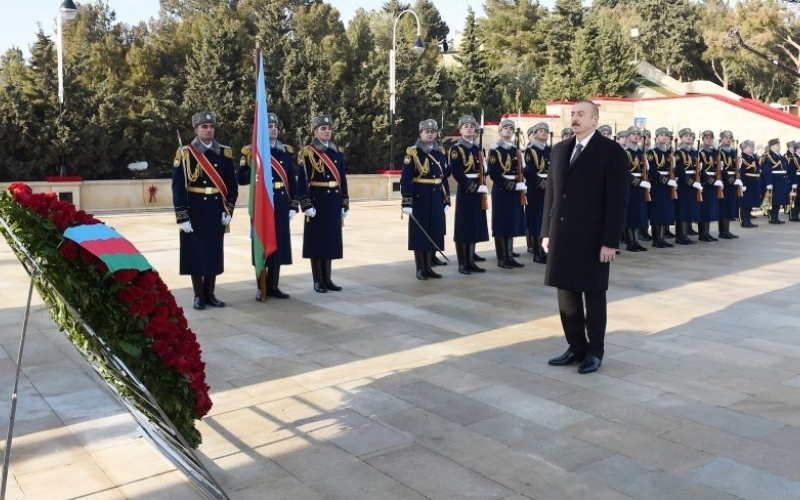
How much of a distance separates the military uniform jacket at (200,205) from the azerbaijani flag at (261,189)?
0.41 m

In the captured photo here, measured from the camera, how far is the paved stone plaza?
3729 mm

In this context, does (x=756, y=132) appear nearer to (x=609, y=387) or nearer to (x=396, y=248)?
(x=396, y=248)

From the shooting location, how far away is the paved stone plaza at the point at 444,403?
3729 mm

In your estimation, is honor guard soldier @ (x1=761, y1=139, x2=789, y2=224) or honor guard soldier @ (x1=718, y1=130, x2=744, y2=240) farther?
honor guard soldier @ (x1=761, y1=139, x2=789, y2=224)

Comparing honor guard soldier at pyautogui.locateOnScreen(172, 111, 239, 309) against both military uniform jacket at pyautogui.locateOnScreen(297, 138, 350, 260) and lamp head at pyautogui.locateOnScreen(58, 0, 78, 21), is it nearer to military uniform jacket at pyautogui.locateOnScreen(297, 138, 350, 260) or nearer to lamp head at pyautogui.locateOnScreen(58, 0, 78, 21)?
military uniform jacket at pyautogui.locateOnScreen(297, 138, 350, 260)

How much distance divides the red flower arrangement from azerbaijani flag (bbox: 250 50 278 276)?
357cm

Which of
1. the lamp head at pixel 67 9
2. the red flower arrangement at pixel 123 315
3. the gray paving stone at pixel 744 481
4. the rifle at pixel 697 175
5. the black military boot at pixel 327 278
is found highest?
the lamp head at pixel 67 9

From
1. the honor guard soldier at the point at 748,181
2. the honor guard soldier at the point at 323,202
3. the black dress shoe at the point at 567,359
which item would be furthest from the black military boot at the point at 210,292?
the honor guard soldier at the point at 748,181

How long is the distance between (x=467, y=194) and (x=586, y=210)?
447 centimetres

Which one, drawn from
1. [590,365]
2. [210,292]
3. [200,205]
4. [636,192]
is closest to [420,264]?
[210,292]

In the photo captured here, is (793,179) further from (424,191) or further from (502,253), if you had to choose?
(424,191)

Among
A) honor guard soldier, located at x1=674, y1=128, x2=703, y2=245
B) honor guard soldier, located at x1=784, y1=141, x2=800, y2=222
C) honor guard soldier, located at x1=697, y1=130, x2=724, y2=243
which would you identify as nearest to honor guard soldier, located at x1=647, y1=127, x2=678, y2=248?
honor guard soldier, located at x1=674, y1=128, x2=703, y2=245

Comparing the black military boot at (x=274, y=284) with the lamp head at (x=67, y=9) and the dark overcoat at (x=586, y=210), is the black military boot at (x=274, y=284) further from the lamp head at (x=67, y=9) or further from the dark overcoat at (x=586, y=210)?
the lamp head at (x=67, y=9)

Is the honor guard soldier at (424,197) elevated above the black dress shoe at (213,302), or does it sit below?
above
